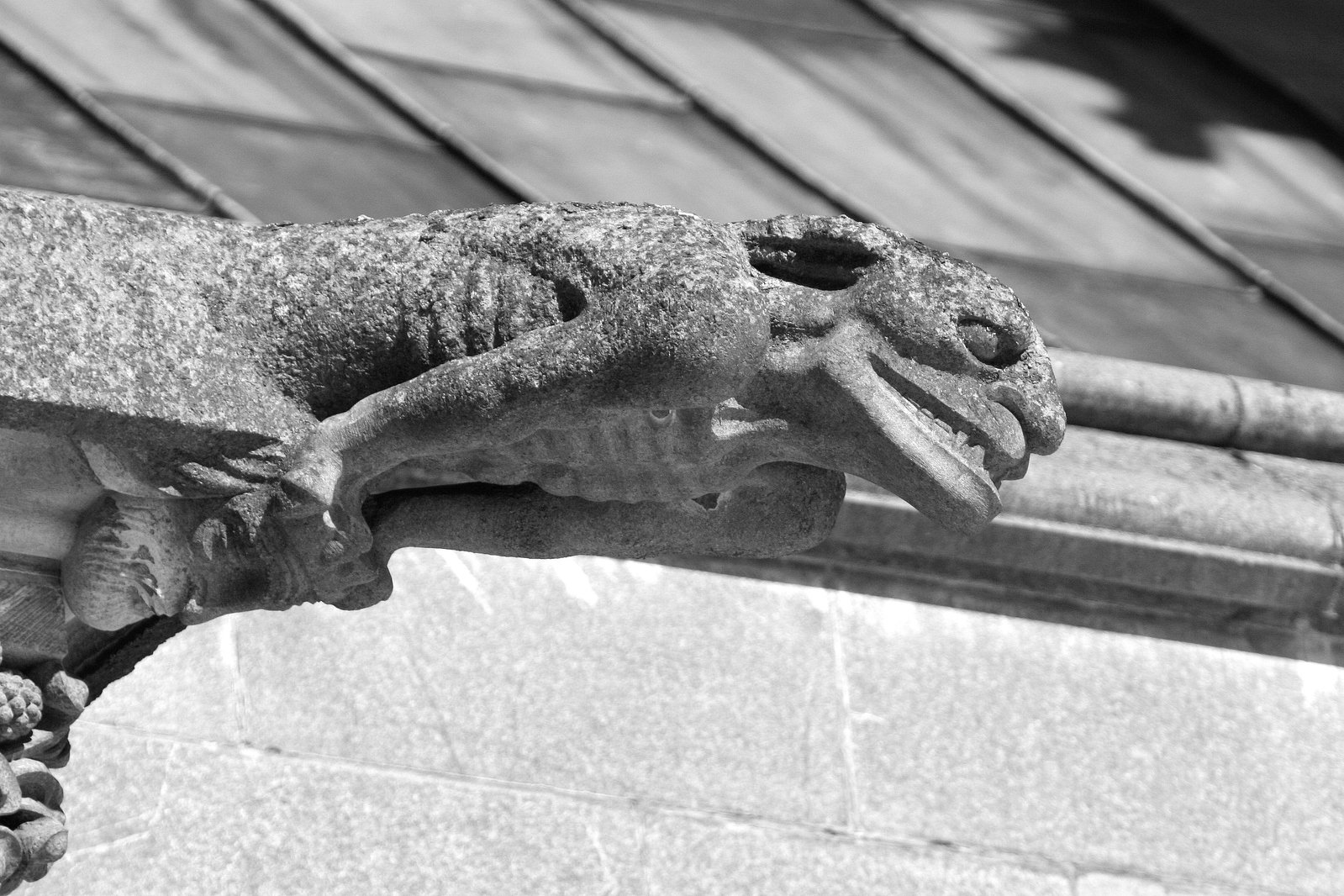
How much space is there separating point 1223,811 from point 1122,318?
2.16m

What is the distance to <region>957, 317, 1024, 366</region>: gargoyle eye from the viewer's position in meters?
2.34

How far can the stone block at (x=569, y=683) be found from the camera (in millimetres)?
3385

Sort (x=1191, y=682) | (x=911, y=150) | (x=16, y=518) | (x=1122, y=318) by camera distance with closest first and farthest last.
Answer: (x=16, y=518)
(x=1191, y=682)
(x=1122, y=318)
(x=911, y=150)

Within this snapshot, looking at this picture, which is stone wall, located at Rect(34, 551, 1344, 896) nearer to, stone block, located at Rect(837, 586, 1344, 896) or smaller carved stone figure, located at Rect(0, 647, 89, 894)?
stone block, located at Rect(837, 586, 1344, 896)

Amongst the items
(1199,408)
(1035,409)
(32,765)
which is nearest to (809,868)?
(1035,409)

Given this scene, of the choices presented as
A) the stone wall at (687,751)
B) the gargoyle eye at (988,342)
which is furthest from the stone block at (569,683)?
the gargoyle eye at (988,342)

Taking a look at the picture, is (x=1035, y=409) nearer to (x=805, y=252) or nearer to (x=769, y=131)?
(x=805, y=252)

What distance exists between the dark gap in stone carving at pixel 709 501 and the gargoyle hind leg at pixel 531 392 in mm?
282

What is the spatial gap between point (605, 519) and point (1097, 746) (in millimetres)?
1561

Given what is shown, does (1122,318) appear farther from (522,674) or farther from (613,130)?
(522,674)

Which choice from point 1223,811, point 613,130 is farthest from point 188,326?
point 613,130

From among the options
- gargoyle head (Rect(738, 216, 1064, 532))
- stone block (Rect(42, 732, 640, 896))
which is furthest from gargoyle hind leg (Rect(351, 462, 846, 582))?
stone block (Rect(42, 732, 640, 896))

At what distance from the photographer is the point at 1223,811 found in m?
3.61

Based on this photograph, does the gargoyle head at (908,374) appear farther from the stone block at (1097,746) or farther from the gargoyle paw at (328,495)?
the stone block at (1097,746)
